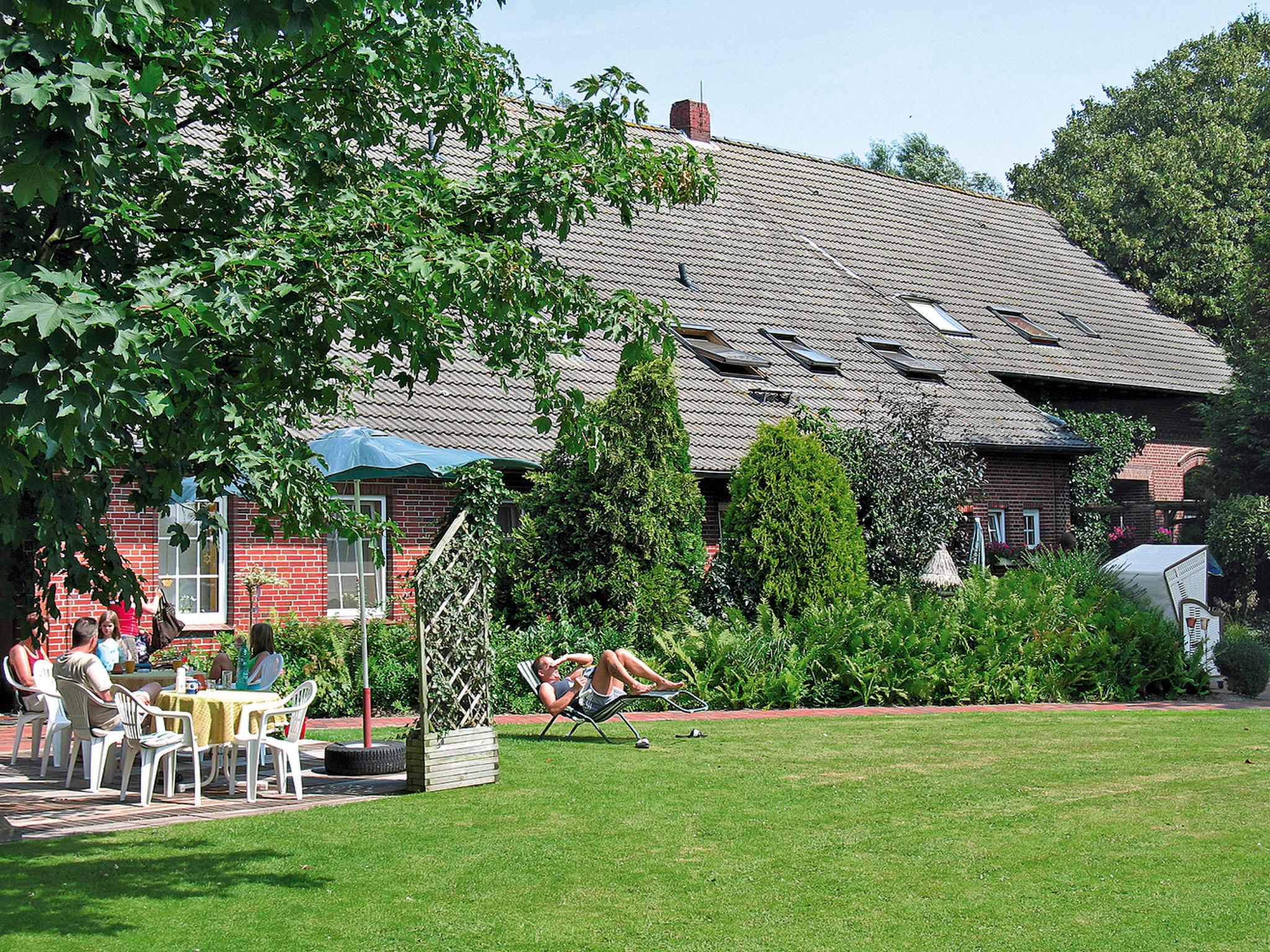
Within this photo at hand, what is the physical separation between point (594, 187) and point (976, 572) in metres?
11.5

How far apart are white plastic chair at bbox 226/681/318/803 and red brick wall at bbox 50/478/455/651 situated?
3.91 meters

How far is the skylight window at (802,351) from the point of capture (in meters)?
22.3

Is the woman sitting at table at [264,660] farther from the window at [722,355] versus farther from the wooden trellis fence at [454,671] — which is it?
the window at [722,355]

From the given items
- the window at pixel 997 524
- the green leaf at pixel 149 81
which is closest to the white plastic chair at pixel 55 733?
the green leaf at pixel 149 81

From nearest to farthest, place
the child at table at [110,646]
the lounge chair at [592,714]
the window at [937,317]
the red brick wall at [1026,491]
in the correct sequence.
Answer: the lounge chair at [592,714] → the child at table at [110,646] → the red brick wall at [1026,491] → the window at [937,317]

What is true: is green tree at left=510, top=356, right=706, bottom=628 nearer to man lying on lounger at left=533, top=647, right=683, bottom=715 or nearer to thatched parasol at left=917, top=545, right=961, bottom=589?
man lying on lounger at left=533, top=647, right=683, bottom=715

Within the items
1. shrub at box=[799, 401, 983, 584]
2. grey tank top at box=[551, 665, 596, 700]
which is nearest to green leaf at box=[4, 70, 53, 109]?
grey tank top at box=[551, 665, 596, 700]

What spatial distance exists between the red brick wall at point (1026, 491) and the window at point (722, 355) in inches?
175

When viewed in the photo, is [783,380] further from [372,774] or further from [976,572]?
[372,774]

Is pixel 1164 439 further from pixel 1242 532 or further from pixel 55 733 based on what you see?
pixel 55 733

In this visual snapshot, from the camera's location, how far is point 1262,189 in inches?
1499

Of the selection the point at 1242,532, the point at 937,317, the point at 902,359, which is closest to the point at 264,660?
the point at 902,359

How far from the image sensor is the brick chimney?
28250 mm

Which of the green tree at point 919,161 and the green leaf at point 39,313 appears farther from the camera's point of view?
the green tree at point 919,161
